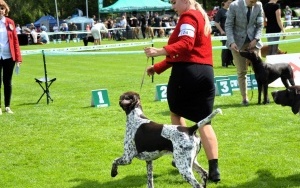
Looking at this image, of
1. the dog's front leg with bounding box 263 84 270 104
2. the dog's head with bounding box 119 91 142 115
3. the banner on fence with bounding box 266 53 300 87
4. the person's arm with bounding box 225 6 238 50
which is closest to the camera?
the dog's head with bounding box 119 91 142 115

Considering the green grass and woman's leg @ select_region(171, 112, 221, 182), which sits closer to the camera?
woman's leg @ select_region(171, 112, 221, 182)

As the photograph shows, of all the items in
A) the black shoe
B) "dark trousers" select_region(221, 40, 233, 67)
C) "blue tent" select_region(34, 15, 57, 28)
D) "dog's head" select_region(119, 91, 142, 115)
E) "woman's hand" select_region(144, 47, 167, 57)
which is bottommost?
"blue tent" select_region(34, 15, 57, 28)

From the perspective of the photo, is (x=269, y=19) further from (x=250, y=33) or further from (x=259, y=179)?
(x=259, y=179)

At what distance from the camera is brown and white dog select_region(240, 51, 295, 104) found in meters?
8.67

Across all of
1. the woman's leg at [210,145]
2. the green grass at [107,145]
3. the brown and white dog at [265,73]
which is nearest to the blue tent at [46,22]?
the green grass at [107,145]

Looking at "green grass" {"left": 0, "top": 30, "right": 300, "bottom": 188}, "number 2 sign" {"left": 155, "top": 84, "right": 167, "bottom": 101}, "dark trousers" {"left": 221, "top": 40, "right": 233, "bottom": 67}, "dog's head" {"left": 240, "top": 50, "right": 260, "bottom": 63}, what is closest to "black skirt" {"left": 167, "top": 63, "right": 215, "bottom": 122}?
"green grass" {"left": 0, "top": 30, "right": 300, "bottom": 188}

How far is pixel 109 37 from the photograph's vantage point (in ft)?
130

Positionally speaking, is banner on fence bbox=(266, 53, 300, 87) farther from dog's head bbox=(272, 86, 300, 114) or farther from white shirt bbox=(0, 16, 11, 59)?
dog's head bbox=(272, 86, 300, 114)

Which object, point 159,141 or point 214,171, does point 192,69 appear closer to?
point 159,141

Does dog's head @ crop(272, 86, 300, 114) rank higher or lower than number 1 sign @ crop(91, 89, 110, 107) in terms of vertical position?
higher

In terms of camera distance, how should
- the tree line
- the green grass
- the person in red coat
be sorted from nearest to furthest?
1. the green grass
2. the person in red coat
3. the tree line

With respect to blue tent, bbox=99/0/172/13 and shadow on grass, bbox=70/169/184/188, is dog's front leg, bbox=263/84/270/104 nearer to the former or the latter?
shadow on grass, bbox=70/169/184/188

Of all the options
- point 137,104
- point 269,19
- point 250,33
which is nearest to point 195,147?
point 137,104

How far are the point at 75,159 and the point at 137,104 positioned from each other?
5.65 feet
